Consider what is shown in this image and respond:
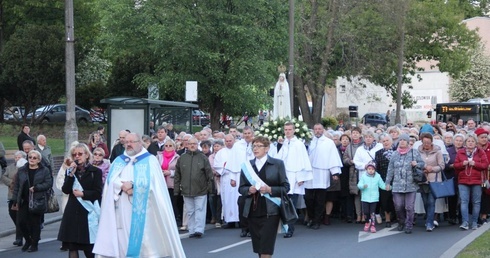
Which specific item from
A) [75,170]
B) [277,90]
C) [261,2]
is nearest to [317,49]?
[261,2]

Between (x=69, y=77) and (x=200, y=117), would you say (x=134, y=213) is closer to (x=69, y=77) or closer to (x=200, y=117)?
(x=69, y=77)

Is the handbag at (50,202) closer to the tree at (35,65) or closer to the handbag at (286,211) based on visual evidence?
the handbag at (286,211)

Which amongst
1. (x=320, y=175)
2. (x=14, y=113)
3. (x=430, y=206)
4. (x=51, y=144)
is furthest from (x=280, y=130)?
(x=14, y=113)

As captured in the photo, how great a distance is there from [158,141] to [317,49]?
2458 centimetres

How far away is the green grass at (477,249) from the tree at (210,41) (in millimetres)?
21396

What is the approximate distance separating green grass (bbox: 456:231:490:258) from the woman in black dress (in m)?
2.83

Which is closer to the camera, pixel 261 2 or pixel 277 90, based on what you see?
pixel 277 90

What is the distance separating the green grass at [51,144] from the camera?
35.9 metres

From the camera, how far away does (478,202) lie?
16.8 metres

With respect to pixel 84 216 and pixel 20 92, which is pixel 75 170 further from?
pixel 20 92

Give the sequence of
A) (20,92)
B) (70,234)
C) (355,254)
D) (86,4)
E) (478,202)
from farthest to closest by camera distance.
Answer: (86,4)
(20,92)
(478,202)
(355,254)
(70,234)

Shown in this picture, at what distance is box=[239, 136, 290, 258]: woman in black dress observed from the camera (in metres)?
10.9

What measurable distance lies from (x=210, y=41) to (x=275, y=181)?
82.7ft

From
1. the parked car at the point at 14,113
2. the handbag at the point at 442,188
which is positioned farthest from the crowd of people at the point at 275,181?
the parked car at the point at 14,113
